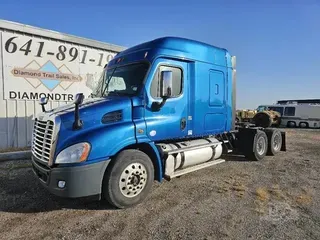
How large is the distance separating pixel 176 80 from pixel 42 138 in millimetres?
2824

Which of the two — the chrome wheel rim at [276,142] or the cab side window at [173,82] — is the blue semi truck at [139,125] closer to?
the cab side window at [173,82]

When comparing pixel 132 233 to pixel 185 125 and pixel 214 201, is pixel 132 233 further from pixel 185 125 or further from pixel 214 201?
pixel 185 125

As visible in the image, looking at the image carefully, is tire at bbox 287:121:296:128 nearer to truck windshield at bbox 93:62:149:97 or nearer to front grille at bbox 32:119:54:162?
truck windshield at bbox 93:62:149:97

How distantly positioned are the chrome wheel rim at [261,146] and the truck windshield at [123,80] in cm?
536

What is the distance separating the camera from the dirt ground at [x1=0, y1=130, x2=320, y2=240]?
3562 millimetres

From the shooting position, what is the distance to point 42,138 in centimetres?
435

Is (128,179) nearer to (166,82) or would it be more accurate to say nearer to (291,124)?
(166,82)

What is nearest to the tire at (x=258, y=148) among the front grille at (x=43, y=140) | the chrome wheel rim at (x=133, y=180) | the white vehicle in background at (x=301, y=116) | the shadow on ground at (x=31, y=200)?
the chrome wheel rim at (x=133, y=180)

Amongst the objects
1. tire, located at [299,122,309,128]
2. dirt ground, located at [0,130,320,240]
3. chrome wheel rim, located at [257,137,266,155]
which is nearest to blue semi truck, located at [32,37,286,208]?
dirt ground, located at [0,130,320,240]

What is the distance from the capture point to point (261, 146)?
877 cm

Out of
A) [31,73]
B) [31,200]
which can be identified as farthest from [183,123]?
[31,73]

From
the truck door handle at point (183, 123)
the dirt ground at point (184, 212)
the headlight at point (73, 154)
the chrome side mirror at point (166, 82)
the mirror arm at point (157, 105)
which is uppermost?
the chrome side mirror at point (166, 82)

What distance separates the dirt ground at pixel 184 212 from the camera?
356 cm

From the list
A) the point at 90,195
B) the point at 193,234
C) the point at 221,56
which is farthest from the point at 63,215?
the point at 221,56
